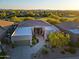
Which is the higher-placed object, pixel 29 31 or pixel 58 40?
pixel 58 40

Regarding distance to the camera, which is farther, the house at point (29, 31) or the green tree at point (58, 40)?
the house at point (29, 31)

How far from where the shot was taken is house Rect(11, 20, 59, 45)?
26248 mm

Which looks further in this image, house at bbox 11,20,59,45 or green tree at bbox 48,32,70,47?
house at bbox 11,20,59,45

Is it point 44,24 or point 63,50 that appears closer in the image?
point 63,50

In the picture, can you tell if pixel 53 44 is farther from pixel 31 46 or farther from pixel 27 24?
pixel 27 24

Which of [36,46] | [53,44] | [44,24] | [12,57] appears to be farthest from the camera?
[44,24]

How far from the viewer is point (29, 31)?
3036 centimetres

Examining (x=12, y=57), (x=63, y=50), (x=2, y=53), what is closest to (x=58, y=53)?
(x=63, y=50)

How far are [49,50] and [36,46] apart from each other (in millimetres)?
3105

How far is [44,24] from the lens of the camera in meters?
36.2

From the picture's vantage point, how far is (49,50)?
2298 centimetres

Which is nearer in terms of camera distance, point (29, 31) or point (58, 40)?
point (58, 40)

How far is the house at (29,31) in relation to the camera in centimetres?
2625

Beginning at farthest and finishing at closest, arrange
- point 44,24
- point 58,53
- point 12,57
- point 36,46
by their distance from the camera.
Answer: point 44,24 → point 36,46 → point 58,53 → point 12,57
